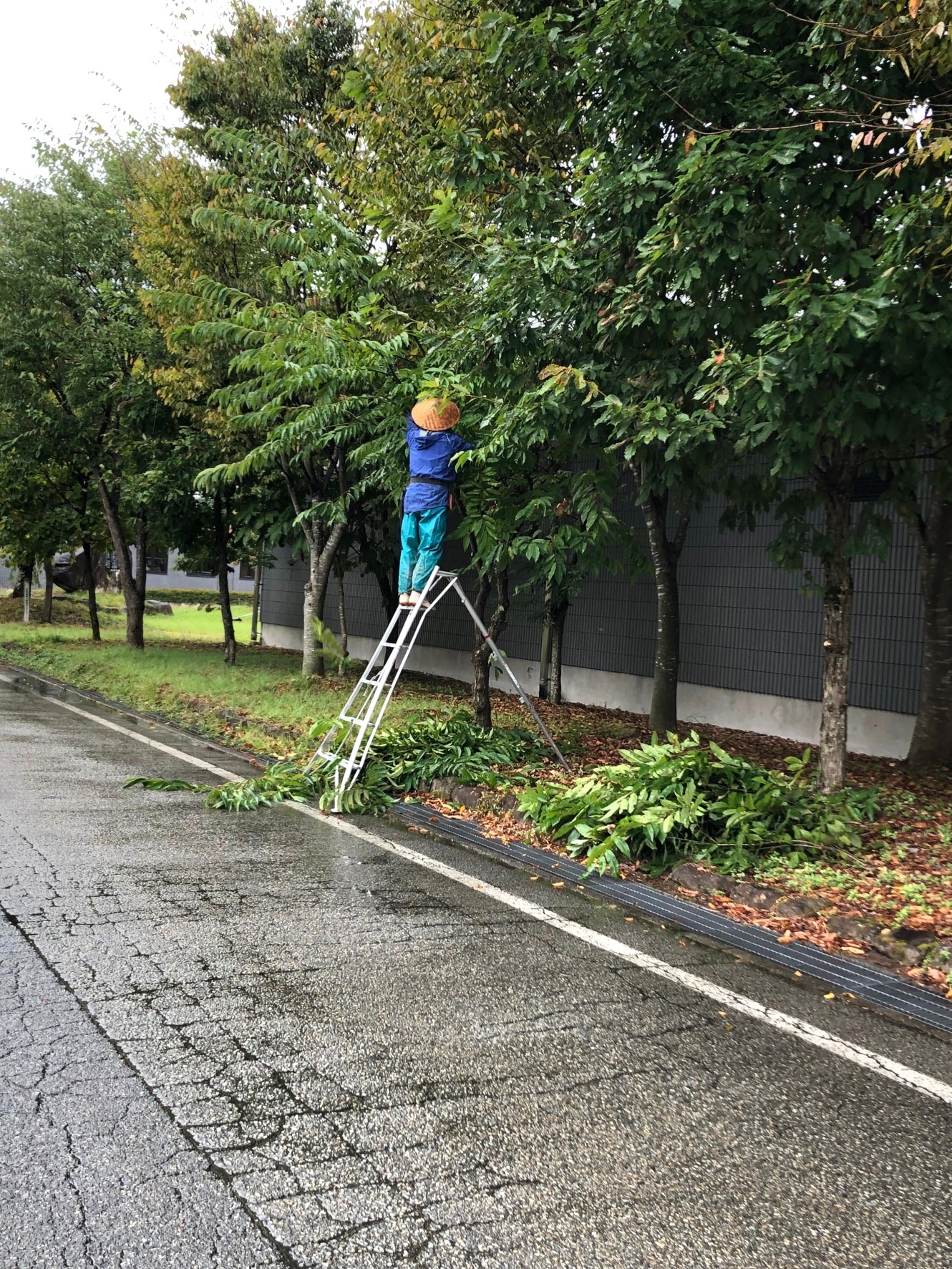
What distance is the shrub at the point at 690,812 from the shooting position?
6059 millimetres

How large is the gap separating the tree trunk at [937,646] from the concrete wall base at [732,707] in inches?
39.3

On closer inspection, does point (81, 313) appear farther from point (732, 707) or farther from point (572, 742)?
point (732, 707)

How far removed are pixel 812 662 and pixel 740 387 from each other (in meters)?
5.33

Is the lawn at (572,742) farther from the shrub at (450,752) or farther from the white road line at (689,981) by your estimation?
the white road line at (689,981)

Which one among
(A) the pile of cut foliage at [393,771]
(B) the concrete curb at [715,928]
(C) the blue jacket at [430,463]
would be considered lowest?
(B) the concrete curb at [715,928]

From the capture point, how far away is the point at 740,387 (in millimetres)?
5539

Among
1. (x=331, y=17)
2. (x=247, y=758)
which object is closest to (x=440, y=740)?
(x=247, y=758)

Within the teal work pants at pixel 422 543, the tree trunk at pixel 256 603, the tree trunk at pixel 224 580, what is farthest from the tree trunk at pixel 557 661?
the tree trunk at pixel 256 603

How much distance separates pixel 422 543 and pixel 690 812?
3052 mm

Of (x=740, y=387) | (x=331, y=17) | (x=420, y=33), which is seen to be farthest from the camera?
(x=331, y=17)

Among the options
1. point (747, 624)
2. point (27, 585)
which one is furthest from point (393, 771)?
point (27, 585)

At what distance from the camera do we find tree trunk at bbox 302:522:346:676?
15.0m

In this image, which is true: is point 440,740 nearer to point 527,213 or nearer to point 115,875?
point 115,875

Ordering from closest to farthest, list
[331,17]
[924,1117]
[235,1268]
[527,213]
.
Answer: [235,1268] → [924,1117] → [527,213] → [331,17]
